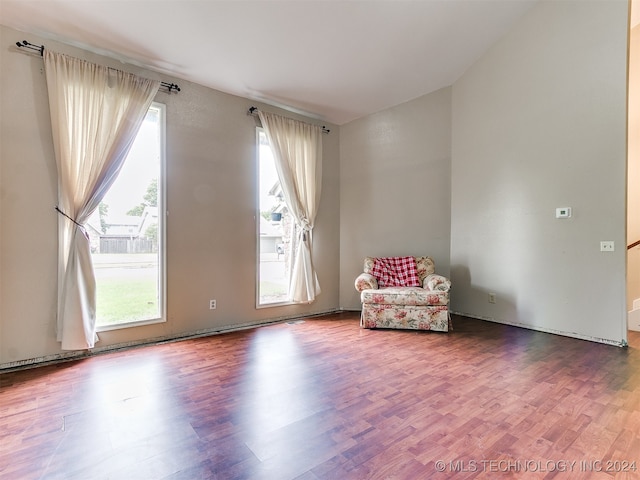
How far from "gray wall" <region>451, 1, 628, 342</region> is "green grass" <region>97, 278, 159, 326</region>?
3.95 meters

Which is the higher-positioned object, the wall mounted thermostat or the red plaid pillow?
the wall mounted thermostat

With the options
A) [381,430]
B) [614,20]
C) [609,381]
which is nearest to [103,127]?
[381,430]

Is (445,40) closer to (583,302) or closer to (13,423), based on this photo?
(583,302)

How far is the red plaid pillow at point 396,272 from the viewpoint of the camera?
433cm

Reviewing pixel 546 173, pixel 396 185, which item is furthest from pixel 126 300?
pixel 546 173

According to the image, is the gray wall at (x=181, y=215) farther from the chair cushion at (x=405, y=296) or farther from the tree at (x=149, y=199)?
the chair cushion at (x=405, y=296)

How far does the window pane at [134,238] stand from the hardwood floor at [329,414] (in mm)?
489

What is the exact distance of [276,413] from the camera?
2.00 metres

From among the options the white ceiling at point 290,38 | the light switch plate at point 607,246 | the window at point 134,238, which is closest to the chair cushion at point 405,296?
the light switch plate at point 607,246

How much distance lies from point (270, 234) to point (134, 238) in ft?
5.44

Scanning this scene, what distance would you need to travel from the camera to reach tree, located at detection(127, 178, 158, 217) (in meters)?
3.40

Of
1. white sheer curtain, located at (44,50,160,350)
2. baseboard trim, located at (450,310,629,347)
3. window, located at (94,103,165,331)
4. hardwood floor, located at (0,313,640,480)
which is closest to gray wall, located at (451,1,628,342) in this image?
baseboard trim, located at (450,310,629,347)

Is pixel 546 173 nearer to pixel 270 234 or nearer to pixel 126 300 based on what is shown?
pixel 270 234

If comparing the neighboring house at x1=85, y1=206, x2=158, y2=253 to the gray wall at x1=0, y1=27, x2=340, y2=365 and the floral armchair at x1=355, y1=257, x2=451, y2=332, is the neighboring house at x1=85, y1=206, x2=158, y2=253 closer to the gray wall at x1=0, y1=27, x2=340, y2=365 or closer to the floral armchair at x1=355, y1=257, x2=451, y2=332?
the gray wall at x1=0, y1=27, x2=340, y2=365
